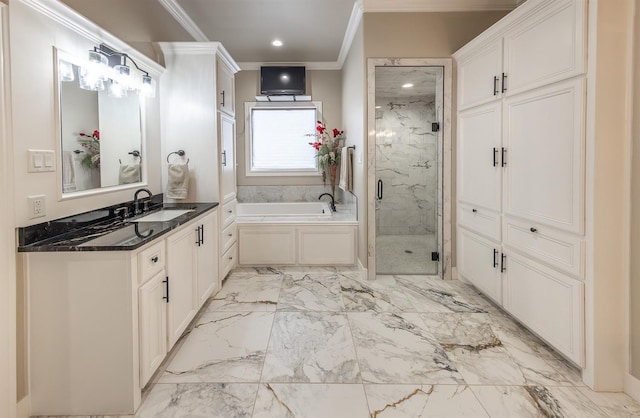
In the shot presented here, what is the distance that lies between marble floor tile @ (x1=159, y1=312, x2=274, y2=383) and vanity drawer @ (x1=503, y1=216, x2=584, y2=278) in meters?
1.84

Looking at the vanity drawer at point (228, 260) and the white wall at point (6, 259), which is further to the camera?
the vanity drawer at point (228, 260)

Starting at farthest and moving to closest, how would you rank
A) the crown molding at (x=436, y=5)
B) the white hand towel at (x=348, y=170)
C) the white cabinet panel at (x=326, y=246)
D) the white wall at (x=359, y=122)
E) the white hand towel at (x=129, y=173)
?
the white hand towel at (x=348, y=170) → the white cabinet panel at (x=326, y=246) → the white wall at (x=359, y=122) → the crown molding at (x=436, y=5) → the white hand towel at (x=129, y=173)

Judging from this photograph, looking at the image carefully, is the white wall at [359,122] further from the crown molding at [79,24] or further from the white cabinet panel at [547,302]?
the crown molding at [79,24]

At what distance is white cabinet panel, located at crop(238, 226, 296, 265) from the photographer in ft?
14.4

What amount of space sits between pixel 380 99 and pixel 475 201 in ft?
8.85

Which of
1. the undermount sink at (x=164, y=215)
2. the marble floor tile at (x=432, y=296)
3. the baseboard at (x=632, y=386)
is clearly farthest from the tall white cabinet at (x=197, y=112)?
the baseboard at (x=632, y=386)

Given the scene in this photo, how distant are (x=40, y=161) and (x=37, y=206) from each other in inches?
8.7

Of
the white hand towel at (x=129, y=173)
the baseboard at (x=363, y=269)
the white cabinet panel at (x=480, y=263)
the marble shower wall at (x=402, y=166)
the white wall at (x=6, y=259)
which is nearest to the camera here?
the white wall at (x=6, y=259)

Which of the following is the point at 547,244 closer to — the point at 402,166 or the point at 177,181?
the point at 177,181

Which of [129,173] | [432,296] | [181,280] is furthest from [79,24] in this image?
[432,296]

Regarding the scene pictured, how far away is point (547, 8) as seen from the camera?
231 centimetres

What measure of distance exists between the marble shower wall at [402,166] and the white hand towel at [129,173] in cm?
343

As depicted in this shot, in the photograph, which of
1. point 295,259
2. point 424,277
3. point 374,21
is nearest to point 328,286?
point 295,259

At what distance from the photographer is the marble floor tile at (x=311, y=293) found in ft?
10.5
